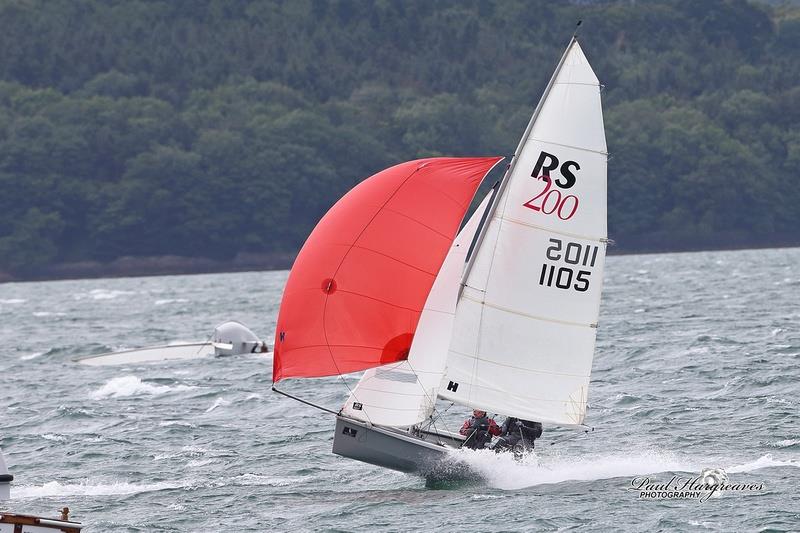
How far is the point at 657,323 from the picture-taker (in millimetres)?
48656

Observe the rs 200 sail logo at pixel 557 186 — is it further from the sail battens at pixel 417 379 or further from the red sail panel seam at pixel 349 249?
the red sail panel seam at pixel 349 249

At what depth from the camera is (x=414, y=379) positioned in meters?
23.4

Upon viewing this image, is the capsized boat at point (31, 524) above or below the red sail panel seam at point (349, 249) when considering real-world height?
below

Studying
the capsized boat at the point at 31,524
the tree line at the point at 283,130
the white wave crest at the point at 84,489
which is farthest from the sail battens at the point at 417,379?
the tree line at the point at 283,130

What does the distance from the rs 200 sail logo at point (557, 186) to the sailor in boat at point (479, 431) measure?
11.1 feet

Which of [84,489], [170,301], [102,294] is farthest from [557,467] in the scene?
[102,294]

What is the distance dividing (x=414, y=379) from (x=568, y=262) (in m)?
3.00

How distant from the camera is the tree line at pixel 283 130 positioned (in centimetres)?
13912

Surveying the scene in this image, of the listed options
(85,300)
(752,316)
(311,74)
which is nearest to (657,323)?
(752,316)

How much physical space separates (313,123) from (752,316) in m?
108

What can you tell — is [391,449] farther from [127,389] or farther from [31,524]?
[127,389]

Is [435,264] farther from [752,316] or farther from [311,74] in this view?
[311,74]

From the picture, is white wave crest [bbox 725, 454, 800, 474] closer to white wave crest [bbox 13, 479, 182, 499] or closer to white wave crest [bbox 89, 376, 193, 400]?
white wave crest [bbox 13, 479, 182, 499]

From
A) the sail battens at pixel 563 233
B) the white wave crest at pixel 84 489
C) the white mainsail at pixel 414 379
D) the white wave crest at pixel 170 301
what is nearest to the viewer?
the sail battens at pixel 563 233
